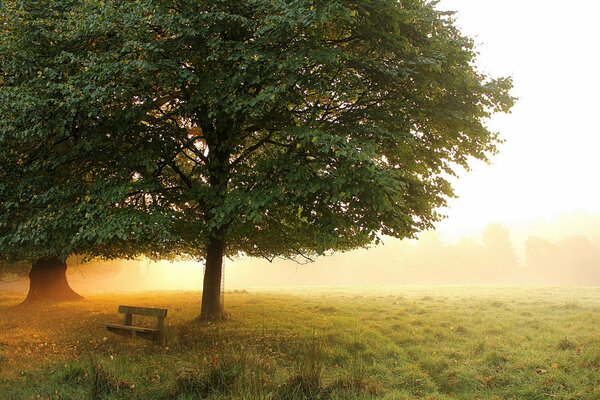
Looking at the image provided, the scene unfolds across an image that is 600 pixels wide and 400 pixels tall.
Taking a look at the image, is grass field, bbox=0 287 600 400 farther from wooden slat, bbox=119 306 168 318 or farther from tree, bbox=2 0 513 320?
tree, bbox=2 0 513 320

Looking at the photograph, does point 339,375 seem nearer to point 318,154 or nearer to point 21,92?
point 318,154

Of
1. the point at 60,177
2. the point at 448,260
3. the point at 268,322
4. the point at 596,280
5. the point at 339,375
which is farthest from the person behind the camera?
the point at 448,260

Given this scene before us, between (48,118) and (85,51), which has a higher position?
(85,51)

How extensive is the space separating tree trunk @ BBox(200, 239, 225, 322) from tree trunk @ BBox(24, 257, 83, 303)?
43.6 feet

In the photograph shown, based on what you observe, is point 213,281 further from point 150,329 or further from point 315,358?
point 315,358

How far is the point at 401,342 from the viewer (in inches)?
516

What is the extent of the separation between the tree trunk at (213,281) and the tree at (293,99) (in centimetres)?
214

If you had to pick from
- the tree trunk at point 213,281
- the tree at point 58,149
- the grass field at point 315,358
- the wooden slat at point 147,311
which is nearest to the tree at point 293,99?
the tree at point 58,149

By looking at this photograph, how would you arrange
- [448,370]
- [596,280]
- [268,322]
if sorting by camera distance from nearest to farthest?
1. [448,370]
2. [268,322]
3. [596,280]

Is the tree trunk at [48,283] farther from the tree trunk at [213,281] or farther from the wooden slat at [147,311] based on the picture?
the wooden slat at [147,311]

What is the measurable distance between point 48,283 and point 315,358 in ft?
72.4

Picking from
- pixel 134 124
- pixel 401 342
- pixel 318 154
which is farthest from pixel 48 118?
pixel 401 342

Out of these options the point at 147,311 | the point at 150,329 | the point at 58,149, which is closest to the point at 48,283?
the point at 58,149

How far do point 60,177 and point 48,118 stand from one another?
2.18 metres
